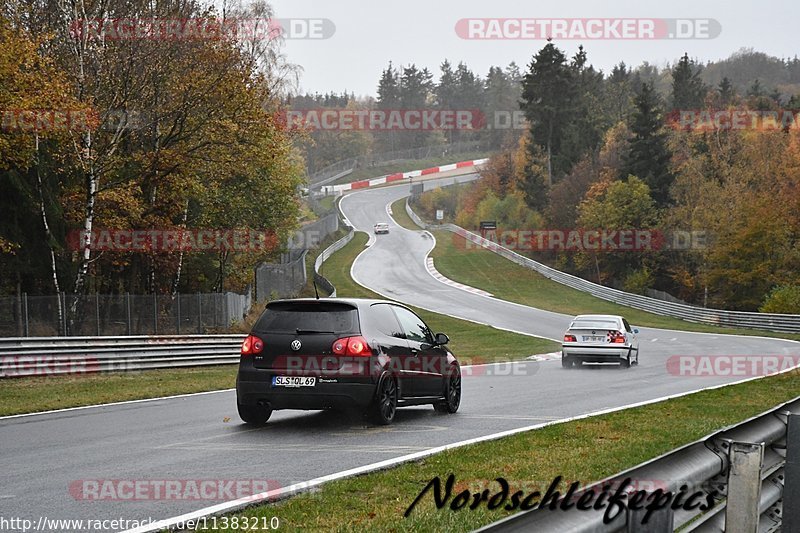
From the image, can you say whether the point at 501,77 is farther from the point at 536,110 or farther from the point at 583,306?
the point at 583,306

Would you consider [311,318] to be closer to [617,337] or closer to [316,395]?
[316,395]

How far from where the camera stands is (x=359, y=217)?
114125 mm

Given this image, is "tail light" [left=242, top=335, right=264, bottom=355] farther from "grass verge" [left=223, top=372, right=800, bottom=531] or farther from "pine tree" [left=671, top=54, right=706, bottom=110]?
"pine tree" [left=671, top=54, right=706, bottom=110]

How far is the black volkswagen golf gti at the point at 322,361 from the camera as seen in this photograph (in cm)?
1195

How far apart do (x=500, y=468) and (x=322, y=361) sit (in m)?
3.83

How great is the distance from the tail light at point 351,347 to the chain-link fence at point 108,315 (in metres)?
15.4

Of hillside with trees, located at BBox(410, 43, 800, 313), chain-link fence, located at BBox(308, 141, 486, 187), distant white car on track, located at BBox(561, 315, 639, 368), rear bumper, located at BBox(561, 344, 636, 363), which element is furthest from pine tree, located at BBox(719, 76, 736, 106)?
rear bumper, located at BBox(561, 344, 636, 363)

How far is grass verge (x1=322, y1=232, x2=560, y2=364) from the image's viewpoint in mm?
33384

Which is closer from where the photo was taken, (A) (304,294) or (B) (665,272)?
(A) (304,294)

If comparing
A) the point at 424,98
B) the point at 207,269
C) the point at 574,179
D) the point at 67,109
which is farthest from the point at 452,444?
the point at 424,98

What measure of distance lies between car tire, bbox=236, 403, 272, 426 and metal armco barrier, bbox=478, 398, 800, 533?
7919 mm

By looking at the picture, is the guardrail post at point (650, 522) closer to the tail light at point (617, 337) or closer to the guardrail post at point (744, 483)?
the guardrail post at point (744, 483)

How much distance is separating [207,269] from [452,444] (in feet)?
116

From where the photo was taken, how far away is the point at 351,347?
12.1 metres
